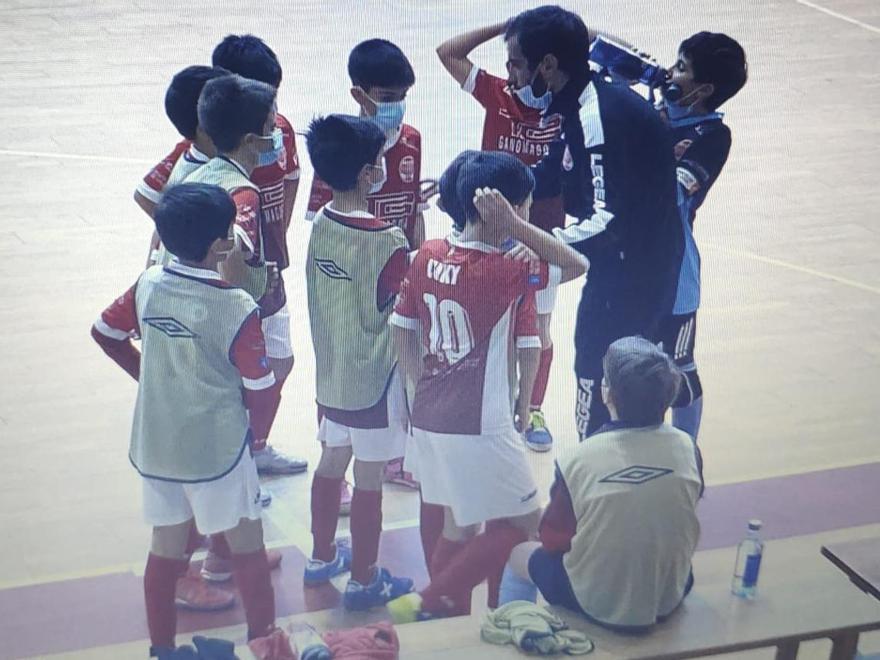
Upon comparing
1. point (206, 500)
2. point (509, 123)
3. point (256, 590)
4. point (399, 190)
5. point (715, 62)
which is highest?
point (715, 62)

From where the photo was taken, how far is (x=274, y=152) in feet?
11.5

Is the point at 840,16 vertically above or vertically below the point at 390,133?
below

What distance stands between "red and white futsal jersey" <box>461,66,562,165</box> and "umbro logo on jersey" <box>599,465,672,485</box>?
124cm

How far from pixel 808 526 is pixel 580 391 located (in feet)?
2.78

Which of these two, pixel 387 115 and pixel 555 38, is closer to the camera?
pixel 555 38

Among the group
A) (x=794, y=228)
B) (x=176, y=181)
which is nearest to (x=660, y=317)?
(x=176, y=181)

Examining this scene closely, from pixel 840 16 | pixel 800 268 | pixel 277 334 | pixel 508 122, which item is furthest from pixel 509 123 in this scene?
pixel 840 16

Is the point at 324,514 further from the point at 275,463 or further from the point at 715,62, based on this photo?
the point at 715,62

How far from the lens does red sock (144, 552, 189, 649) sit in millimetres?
3008

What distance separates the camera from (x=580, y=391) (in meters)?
3.50

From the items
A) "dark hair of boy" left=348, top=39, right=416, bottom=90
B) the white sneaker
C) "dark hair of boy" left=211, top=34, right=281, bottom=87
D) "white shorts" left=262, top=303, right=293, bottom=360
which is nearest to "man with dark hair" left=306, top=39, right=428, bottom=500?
"dark hair of boy" left=348, top=39, right=416, bottom=90

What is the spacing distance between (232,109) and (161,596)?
1.07 metres

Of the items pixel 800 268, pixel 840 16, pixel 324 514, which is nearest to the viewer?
pixel 324 514

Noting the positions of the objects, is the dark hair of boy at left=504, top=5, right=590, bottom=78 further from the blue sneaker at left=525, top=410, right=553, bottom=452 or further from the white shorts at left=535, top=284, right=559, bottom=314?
the blue sneaker at left=525, top=410, right=553, bottom=452
